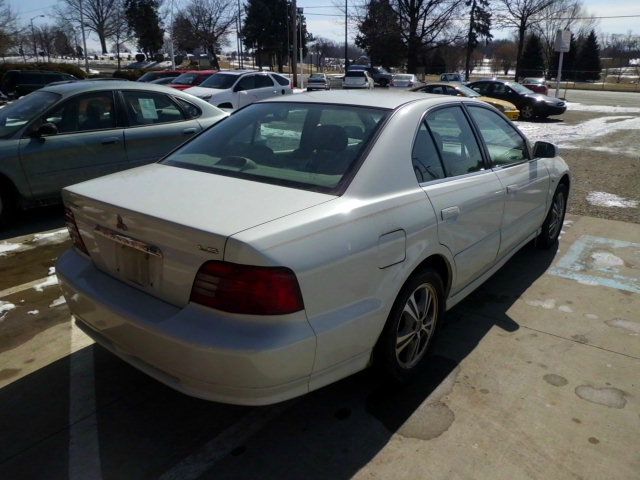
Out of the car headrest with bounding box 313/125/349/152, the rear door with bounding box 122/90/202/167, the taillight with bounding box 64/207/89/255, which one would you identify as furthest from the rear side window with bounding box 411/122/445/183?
the rear door with bounding box 122/90/202/167

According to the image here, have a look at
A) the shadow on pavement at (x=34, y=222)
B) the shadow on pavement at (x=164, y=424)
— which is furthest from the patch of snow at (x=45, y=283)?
the shadow on pavement at (x=34, y=222)

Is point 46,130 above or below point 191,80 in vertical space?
below

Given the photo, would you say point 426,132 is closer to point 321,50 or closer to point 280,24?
point 280,24

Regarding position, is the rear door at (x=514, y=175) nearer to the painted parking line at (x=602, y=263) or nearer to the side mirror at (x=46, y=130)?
the painted parking line at (x=602, y=263)

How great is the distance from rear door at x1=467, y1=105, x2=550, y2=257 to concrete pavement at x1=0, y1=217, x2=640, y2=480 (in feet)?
2.35

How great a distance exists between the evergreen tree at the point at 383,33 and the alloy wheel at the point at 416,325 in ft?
162

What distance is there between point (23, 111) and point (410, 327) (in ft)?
17.3

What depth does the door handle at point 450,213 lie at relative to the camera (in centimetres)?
289

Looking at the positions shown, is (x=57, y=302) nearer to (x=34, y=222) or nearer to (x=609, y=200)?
(x=34, y=222)

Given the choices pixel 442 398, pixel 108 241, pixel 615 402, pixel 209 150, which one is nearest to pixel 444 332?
pixel 442 398

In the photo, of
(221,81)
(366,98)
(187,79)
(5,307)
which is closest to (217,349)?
(366,98)

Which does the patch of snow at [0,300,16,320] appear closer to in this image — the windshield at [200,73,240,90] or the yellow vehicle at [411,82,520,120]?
the windshield at [200,73,240,90]

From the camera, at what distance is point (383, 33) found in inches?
1925

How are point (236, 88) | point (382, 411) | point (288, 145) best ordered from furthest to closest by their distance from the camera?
1. point (236, 88)
2. point (288, 145)
3. point (382, 411)
